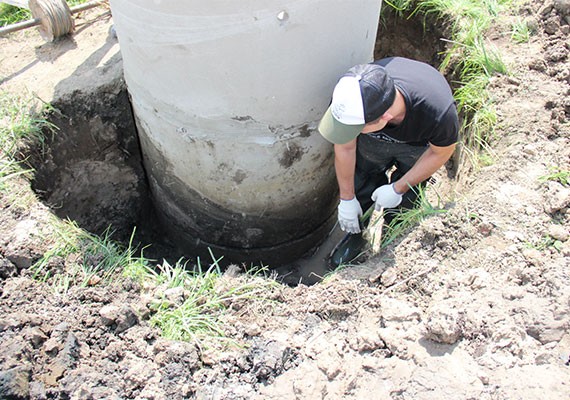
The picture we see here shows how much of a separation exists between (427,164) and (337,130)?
1.78 feet

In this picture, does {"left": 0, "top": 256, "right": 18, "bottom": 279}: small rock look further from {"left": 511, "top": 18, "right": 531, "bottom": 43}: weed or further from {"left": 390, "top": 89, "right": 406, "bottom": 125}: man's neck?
{"left": 511, "top": 18, "right": 531, "bottom": 43}: weed

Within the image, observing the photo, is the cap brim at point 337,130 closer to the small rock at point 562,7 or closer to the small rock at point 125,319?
the small rock at point 125,319

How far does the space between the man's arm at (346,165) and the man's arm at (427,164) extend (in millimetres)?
244

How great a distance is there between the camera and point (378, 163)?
280 cm

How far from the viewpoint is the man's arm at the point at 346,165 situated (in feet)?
7.80

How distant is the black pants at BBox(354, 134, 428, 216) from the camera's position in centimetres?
262

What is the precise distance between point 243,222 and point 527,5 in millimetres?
2069

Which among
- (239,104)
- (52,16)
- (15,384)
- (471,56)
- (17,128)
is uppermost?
(52,16)

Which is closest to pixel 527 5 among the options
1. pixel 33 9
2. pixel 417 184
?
pixel 417 184

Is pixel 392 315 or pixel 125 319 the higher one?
pixel 125 319

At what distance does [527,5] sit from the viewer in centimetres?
310

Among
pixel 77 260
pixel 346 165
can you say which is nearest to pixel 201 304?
pixel 77 260

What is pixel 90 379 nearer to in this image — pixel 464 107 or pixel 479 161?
pixel 479 161

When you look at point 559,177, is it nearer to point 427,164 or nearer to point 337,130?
point 427,164
